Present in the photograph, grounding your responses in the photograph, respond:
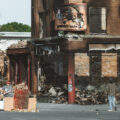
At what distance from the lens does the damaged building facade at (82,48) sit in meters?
35.0

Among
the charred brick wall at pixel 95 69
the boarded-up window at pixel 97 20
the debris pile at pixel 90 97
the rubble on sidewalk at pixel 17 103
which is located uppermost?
the boarded-up window at pixel 97 20

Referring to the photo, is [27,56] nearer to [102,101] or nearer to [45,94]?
[45,94]

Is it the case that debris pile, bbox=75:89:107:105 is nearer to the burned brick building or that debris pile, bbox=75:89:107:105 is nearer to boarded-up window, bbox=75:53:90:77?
the burned brick building

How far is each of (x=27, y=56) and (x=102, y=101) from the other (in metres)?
11.8

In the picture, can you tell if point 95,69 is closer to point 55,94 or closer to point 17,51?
point 55,94

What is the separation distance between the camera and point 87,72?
36.0m

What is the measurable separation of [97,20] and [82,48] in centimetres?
236

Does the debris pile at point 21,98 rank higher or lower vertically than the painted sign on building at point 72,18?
lower

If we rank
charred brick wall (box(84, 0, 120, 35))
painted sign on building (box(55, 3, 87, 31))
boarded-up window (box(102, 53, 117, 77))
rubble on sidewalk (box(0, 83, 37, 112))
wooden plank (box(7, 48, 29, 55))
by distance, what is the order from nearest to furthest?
rubble on sidewalk (box(0, 83, 37, 112))
painted sign on building (box(55, 3, 87, 31))
charred brick wall (box(84, 0, 120, 35))
boarded-up window (box(102, 53, 117, 77))
wooden plank (box(7, 48, 29, 55))

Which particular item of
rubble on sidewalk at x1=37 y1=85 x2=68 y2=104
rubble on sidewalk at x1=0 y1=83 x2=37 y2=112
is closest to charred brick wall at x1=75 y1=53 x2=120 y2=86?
rubble on sidewalk at x1=37 y1=85 x2=68 y2=104

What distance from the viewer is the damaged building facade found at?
35000 mm

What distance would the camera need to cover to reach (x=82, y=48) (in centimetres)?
3525

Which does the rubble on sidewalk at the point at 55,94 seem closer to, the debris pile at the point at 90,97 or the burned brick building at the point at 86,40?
the burned brick building at the point at 86,40

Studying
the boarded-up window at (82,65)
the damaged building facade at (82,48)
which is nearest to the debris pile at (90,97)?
the damaged building facade at (82,48)
